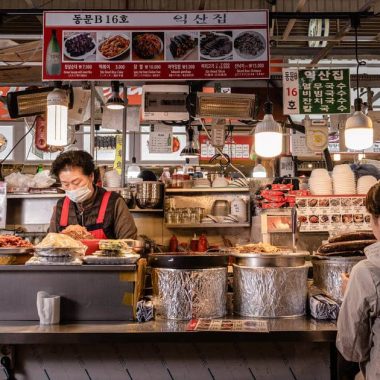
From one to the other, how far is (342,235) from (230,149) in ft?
22.7

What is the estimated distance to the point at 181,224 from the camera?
685cm

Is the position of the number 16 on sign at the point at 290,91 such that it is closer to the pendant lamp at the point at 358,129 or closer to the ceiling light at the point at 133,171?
the pendant lamp at the point at 358,129

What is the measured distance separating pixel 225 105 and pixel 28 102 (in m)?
2.32

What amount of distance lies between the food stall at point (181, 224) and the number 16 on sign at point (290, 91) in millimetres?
25

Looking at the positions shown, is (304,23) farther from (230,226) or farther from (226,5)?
(230,226)

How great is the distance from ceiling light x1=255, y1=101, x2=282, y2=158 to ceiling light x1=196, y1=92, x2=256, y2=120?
1269 mm

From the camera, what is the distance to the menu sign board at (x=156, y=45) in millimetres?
4582

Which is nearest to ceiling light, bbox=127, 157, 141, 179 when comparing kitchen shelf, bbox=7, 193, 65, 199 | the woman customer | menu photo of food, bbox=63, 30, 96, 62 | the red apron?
kitchen shelf, bbox=7, 193, 65, 199

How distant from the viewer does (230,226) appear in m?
6.88

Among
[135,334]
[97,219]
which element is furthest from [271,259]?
[97,219]

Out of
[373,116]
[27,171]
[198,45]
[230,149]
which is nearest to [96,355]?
[198,45]

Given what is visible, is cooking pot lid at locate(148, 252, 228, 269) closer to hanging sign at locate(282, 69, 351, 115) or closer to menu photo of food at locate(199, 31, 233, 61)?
menu photo of food at locate(199, 31, 233, 61)

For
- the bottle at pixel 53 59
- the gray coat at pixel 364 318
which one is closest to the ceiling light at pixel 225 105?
the bottle at pixel 53 59

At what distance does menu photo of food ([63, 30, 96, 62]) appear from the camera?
461cm
